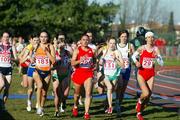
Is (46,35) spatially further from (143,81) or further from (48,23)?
(48,23)

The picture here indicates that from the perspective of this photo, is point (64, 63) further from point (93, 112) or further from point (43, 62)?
point (93, 112)

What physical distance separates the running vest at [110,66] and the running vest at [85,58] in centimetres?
117

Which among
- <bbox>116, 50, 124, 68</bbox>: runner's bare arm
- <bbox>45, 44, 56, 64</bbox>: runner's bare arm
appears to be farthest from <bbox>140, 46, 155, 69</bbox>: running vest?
<bbox>45, 44, 56, 64</bbox>: runner's bare arm

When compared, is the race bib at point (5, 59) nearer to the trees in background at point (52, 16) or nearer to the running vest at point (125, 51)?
the running vest at point (125, 51)

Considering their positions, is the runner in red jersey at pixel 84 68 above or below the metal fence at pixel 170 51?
above

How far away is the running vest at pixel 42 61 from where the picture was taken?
1253cm

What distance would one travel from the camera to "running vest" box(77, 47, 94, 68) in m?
12.4

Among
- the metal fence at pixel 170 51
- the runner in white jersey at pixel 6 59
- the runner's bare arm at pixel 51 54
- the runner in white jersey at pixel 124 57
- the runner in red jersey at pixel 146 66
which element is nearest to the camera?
the runner's bare arm at pixel 51 54

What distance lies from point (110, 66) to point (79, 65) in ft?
4.70

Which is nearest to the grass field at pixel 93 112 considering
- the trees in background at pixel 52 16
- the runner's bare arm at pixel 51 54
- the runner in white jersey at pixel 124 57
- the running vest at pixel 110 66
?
the runner in white jersey at pixel 124 57

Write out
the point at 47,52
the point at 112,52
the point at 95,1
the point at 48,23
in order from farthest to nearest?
1. the point at 95,1
2. the point at 48,23
3. the point at 112,52
4. the point at 47,52

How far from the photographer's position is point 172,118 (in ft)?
42.2

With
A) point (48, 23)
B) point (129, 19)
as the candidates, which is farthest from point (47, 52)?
point (129, 19)

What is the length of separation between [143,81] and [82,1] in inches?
1789
